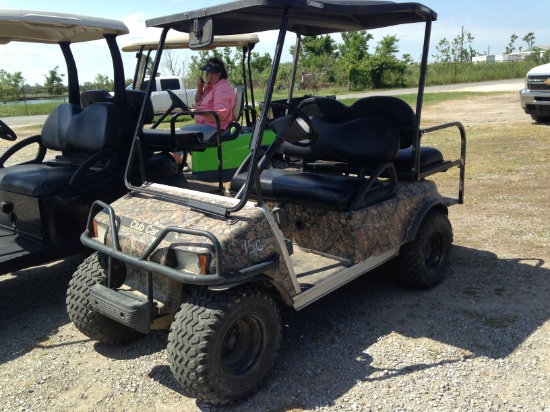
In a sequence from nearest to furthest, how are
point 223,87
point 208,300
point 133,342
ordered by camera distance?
1. point 208,300
2. point 133,342
3. point 223,87

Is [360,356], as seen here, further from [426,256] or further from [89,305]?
[89,305]

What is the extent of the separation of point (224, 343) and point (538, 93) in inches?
421

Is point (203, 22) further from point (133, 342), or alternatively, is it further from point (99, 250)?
point (133, 342)

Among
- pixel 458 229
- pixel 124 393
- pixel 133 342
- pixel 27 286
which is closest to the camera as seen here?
pixel 124 393

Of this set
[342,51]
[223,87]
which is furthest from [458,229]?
[342,51]

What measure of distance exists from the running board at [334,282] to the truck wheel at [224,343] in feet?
0.76

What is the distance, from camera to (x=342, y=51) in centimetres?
3394

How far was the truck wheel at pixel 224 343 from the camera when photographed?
8.40 feet

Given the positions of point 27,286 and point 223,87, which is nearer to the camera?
point 27,286

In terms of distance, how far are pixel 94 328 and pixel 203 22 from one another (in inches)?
72.1

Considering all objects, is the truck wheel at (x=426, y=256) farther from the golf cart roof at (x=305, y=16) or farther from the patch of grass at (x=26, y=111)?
the patch of grass at (x=26, y=111)

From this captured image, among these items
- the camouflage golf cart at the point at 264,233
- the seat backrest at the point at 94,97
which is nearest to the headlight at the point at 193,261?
the camouflage golf cart at the point at 264,233

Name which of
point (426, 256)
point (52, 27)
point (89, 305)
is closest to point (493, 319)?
point (426, 256)

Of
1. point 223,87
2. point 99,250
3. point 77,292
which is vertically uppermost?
point 223,87
